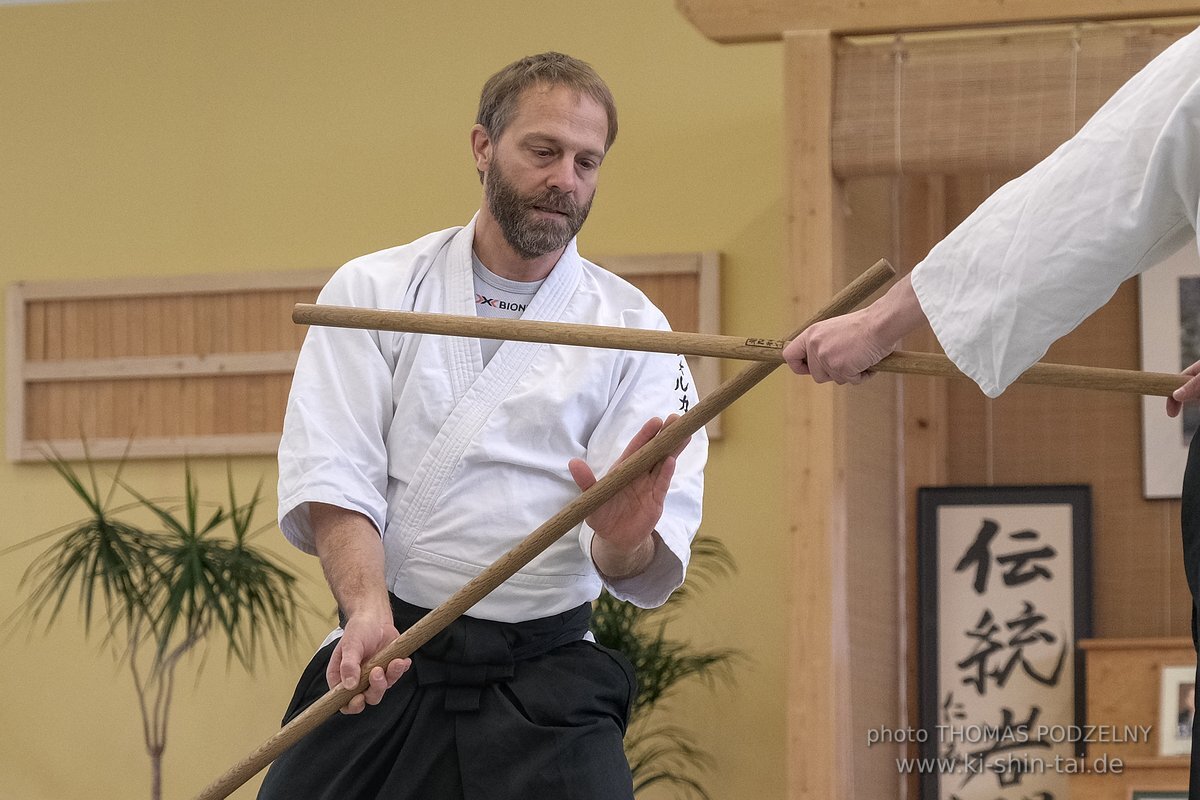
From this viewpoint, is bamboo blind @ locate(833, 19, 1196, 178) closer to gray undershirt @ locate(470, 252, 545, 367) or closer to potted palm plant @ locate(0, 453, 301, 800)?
gray undershirt @ locate(470, 252, 545, 367)

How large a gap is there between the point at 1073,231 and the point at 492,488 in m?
0.90

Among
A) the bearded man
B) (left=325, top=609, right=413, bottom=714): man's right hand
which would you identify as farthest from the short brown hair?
(left=325, top=609, right=413, bottom=714): man's right hand

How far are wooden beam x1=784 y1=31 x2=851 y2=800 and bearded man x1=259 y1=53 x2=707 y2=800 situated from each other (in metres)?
1.23

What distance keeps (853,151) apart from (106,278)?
2280 mm

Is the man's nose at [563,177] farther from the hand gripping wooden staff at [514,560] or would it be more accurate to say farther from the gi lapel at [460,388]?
the hand gripping wooden staff at [514,560]

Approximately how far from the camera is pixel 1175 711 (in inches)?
138

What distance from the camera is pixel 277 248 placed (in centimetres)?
445

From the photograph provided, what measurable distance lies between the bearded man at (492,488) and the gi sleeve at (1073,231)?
508 mm

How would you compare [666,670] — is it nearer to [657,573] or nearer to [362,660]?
[657,573]

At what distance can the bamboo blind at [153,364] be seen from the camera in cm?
439

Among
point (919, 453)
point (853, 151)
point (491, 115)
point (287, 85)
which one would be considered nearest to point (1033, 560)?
point (919, 453)

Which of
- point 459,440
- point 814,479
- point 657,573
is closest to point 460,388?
point 459,440

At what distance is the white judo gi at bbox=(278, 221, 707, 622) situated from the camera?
2.00m

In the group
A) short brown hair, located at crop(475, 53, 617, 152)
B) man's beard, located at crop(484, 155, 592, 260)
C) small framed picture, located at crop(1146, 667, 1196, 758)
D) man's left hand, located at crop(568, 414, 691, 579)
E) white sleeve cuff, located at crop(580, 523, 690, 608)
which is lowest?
small framed picture, located at crop(1146, 667, 1196, 758)
